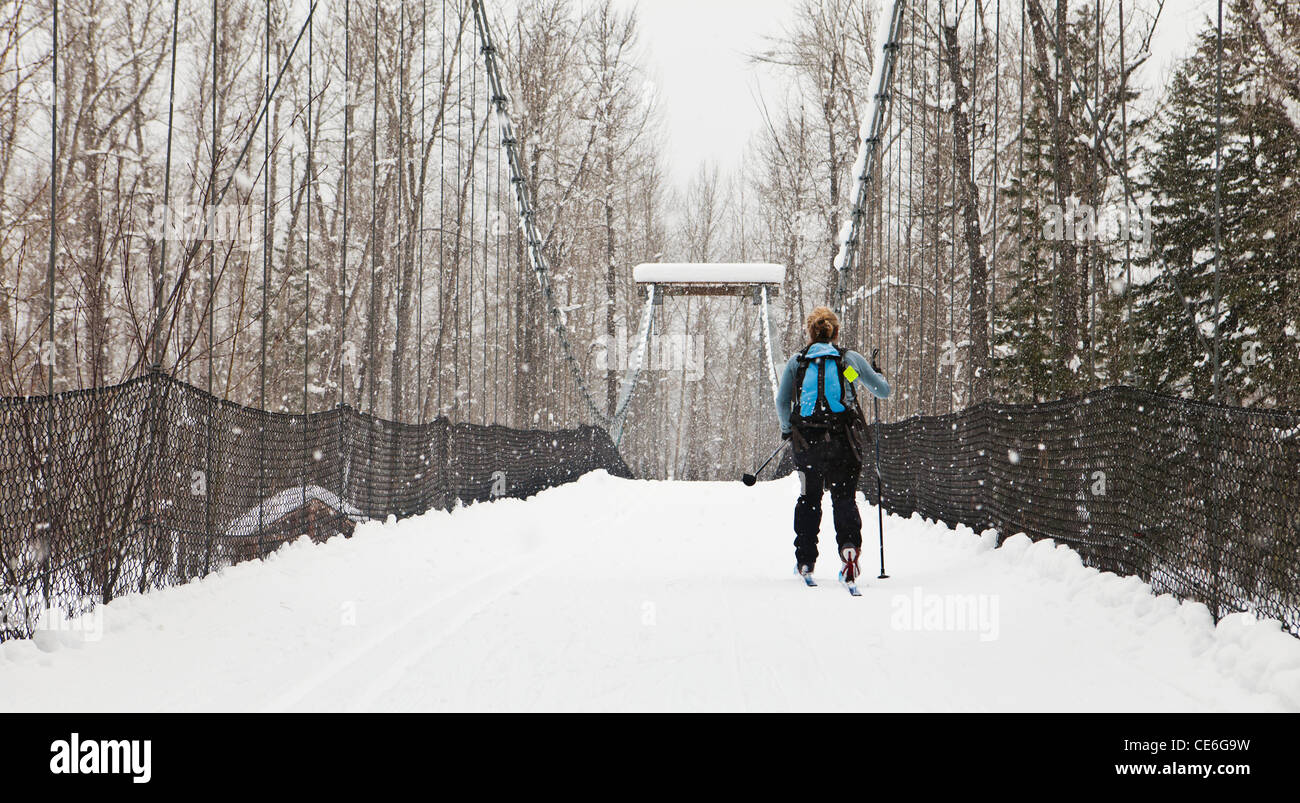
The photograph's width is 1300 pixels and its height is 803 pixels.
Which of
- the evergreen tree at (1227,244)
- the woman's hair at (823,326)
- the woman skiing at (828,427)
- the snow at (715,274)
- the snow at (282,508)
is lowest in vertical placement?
the snow at (282,508)

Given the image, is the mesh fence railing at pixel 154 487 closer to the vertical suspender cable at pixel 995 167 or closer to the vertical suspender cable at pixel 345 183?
the vertical suspender cable at pixel 345 183

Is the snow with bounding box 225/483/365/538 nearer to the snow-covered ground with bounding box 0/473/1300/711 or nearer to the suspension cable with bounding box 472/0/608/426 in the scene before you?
the snow-covered ground with bounding box 0/473/1300/711

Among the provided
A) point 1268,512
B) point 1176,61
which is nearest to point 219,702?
point 1268,512

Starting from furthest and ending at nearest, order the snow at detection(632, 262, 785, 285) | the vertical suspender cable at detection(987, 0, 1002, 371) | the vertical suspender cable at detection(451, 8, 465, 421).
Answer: the snow at detection(632, 262, 785, 285) < the vertical suspender cable at detection(451, 8, 465, 421) < the vertical suspender cable at detection(987, 0, 1002, 371)

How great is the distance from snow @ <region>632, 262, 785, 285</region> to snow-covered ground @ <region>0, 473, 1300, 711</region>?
18.7 meters

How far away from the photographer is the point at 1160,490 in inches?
161

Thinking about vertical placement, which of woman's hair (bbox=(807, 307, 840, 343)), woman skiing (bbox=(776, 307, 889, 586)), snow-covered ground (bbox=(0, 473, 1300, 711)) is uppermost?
woman's hair (bbox=(807, 307, 840, 343))

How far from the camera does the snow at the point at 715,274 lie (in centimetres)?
2416

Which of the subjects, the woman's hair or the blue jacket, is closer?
the blue jacket

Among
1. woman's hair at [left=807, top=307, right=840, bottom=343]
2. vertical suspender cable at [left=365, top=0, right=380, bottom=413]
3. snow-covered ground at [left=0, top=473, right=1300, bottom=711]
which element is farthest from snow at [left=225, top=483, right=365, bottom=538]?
woman's hair at [left=807, top=307, right=840, bottom=343]

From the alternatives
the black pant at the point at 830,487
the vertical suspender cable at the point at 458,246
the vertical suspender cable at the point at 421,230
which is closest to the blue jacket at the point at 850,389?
the black pant at the point at 830,487

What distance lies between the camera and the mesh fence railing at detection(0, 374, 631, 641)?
10.9 ft

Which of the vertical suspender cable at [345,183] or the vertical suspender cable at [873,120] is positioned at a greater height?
the vertical suspender cable at [873,120]
